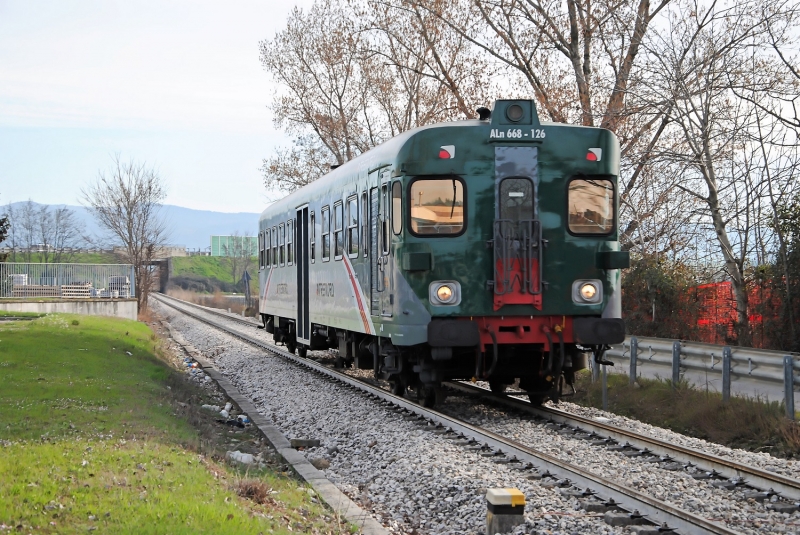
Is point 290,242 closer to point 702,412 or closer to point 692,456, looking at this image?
point 702,412

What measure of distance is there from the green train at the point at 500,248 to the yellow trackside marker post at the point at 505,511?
4.71m

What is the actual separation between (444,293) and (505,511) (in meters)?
5.10

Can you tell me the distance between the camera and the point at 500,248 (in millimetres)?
11344

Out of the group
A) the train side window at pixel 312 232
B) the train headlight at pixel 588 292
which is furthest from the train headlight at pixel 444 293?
the train side window at pixel 312 232

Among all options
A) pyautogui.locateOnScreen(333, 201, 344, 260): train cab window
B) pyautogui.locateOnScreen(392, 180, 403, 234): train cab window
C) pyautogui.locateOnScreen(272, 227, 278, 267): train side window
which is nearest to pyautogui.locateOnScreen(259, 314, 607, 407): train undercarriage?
pyautogui.locateOnScreen(392, 180, 403, 234): train cab window

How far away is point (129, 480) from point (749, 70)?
1205 centimetres

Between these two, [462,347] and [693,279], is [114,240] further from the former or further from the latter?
[462,347]

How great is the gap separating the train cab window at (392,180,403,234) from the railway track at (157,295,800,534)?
229cm

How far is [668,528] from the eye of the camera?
6293 mm

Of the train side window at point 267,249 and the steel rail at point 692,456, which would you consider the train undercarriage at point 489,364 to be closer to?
the steel rail at point 692,456

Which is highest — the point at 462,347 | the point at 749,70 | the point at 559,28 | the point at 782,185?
the point at 559,28

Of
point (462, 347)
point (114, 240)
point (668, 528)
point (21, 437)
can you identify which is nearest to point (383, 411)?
point (462, 347)

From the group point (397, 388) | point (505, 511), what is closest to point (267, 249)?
point (397, 388)

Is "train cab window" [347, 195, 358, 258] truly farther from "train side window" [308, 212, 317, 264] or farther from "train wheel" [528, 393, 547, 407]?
"train wheel" [528, 393, 547, 407]
